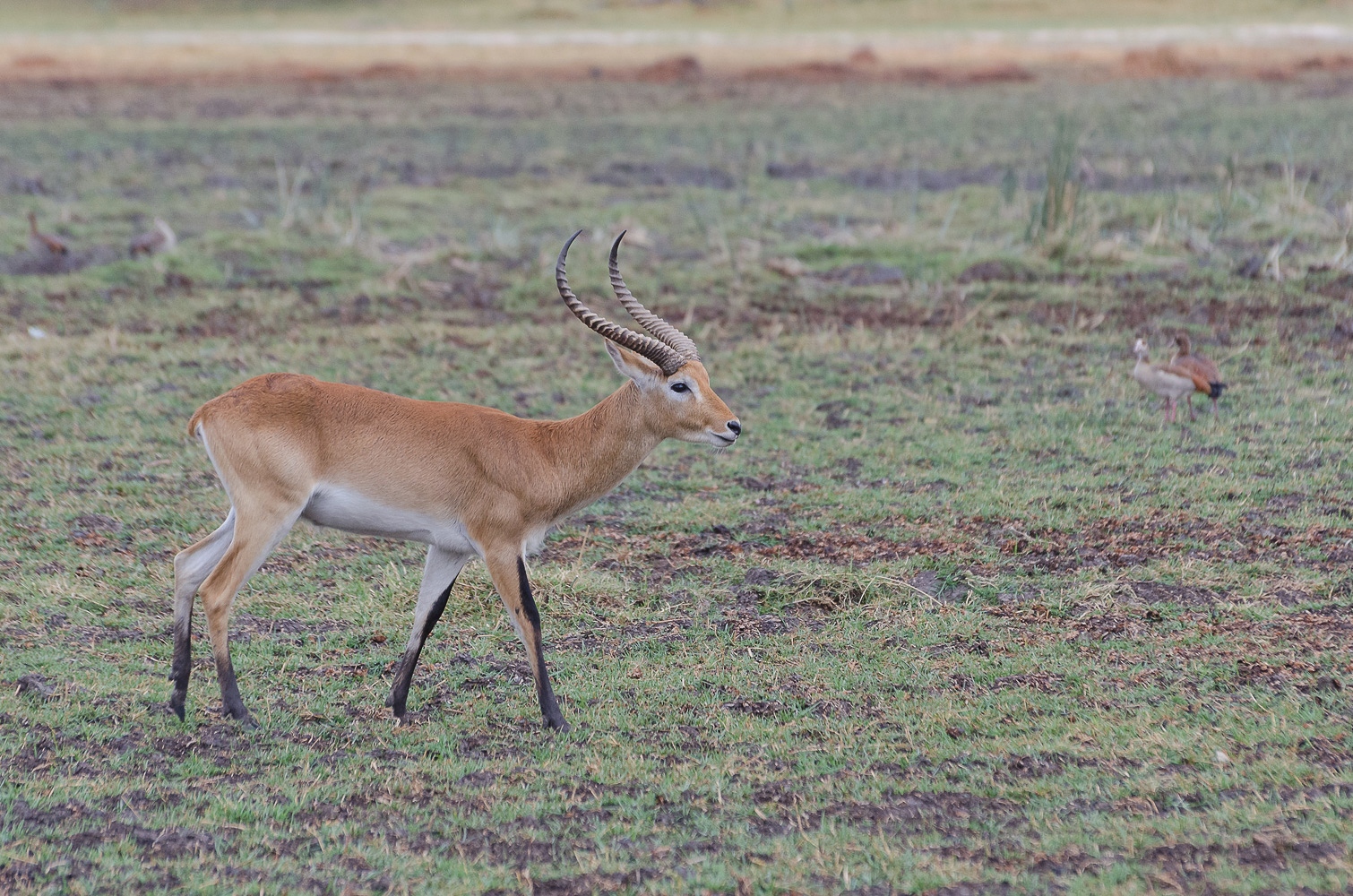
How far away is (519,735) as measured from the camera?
196 inches

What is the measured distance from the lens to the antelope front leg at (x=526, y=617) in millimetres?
4961

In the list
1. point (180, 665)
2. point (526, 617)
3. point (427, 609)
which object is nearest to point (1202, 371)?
point (526, 617)

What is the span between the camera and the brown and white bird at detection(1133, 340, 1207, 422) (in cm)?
840

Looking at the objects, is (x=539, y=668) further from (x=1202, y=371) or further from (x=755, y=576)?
(x=1202, y=371)

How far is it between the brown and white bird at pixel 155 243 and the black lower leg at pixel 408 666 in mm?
8700

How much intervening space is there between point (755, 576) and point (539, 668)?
5.34 feet

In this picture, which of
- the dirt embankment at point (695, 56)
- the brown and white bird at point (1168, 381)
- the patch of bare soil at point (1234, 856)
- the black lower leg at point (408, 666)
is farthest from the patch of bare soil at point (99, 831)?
the dirt embankment at point (695, 56)

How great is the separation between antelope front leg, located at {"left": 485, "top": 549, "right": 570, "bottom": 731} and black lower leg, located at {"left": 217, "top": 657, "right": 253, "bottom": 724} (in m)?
0.94

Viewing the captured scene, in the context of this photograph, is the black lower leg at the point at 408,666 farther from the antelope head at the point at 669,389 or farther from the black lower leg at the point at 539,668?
the antelope head at the point at 669,389

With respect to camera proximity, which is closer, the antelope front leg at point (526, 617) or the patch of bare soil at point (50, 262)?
the antelope front leg at point (526, 617)

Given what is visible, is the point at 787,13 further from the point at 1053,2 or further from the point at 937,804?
the point at 937,804

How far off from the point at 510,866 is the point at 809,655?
1.89m

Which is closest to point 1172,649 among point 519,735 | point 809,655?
point 809,655

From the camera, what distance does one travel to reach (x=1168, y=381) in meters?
8.45
